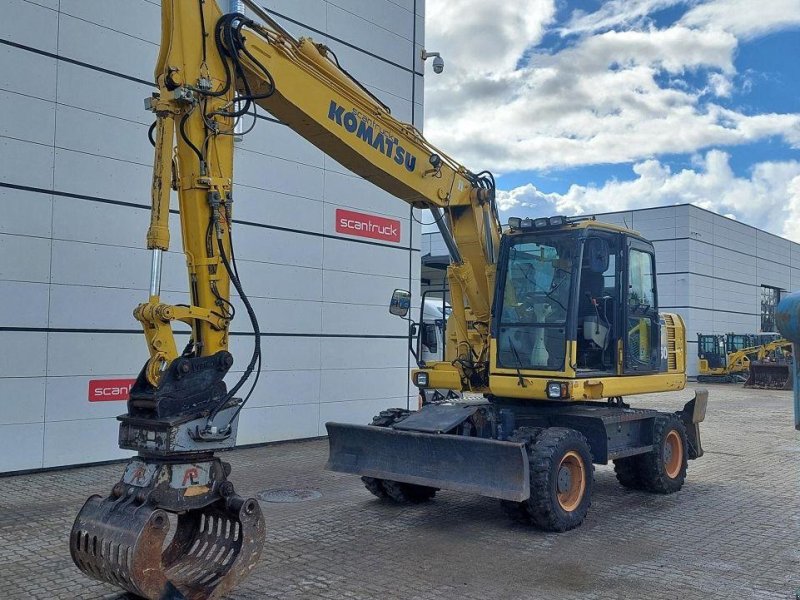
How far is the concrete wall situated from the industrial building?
21.0 metres

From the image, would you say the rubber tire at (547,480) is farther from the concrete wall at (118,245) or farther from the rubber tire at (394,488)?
the concrete wall at (118,245)

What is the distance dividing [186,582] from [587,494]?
4059mm

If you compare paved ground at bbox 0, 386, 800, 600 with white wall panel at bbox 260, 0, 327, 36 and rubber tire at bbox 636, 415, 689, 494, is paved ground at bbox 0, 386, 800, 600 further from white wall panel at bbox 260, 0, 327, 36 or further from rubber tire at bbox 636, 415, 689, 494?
white wall panel at bbox 260, 0, 327, 36

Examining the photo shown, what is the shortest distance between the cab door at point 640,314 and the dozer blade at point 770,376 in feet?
71.2

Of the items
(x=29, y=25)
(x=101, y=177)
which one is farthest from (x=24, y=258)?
(x=29, y=25)

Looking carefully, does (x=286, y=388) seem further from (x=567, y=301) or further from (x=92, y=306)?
(x=567, y=301)

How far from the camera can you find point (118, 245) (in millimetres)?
10234

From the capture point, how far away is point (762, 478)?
9797 mm

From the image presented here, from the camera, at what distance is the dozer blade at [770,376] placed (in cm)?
2759

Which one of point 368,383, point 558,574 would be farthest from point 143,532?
point 368,383

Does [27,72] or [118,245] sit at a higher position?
[27,72]

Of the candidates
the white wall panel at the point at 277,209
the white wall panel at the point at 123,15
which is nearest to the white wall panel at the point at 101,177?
the white wall panel at the point at 277,209

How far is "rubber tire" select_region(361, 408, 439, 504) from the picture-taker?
314 inches

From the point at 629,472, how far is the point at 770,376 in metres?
22.1
